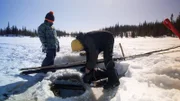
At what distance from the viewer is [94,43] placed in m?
4.51

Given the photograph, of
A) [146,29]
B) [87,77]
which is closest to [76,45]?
[87,77]

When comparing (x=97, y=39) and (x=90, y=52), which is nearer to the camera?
(x=90, y=52)

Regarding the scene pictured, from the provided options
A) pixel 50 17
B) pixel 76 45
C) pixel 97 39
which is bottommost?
pixel 76 45

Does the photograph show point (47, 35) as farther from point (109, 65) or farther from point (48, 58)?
point (109, 65)

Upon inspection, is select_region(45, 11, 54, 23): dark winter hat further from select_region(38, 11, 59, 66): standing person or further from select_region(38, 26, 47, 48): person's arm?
select_region(38, 26, 47, 48): person's arm

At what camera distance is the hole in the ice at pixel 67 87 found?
459 centimetres

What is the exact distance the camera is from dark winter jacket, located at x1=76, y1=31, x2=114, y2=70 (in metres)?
4.31

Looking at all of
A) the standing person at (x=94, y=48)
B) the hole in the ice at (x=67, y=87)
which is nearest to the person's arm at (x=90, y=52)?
the standing person at (x=94, y=48)

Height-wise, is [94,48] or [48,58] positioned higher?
[94,48]

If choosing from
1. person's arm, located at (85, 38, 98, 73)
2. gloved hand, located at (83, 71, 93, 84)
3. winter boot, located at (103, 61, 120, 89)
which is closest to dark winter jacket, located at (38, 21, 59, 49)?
gloved hand, located at (83, 71, 93, 84)

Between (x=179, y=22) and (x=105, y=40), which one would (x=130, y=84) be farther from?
(x=179, y=22)

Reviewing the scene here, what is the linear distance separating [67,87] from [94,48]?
4.35 feet

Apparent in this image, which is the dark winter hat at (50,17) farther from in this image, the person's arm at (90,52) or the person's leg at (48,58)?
the person's arm at (90,52)

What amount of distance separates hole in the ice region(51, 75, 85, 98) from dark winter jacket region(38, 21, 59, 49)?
122 centimetres
